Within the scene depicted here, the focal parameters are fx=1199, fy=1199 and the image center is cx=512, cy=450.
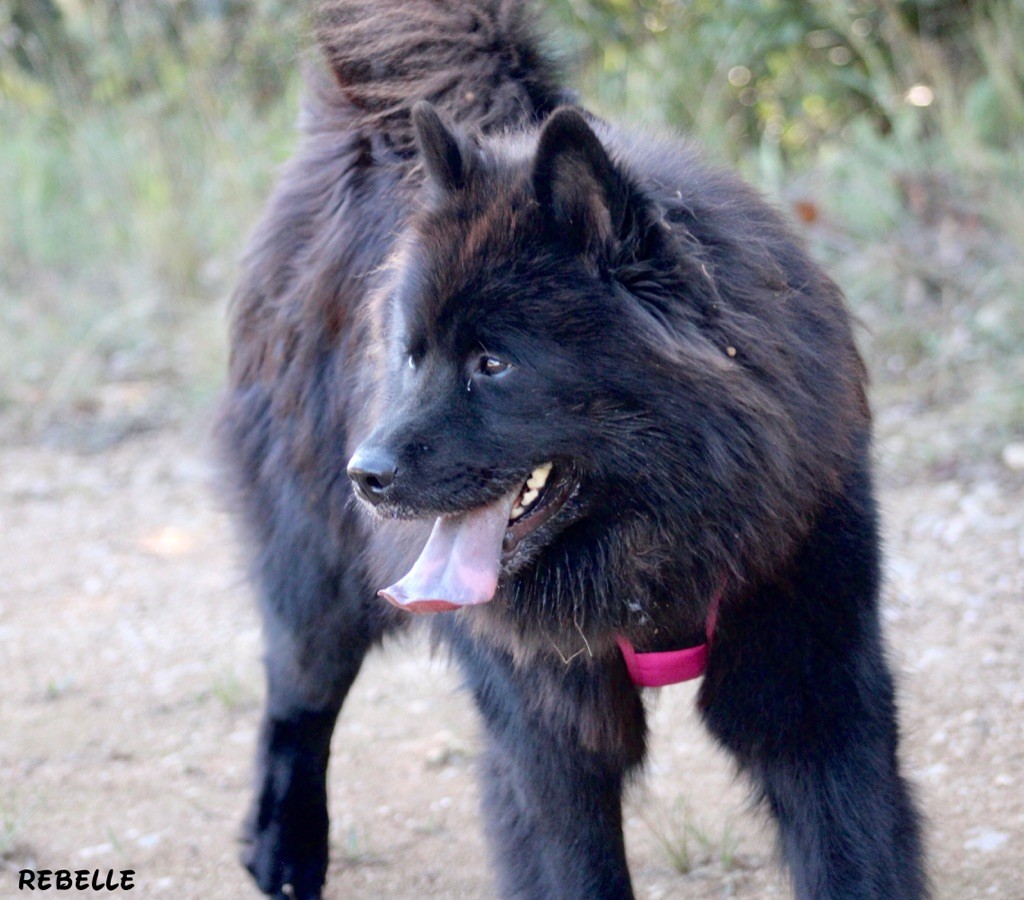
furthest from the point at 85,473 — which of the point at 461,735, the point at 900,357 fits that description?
the point at 900,357

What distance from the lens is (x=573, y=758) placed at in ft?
8.72

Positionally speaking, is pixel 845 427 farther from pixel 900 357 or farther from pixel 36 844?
pixel 900 357

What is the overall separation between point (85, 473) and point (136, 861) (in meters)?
3.72

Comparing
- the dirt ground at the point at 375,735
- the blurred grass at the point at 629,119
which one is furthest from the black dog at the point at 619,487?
the blurred grass at the point at 629,119

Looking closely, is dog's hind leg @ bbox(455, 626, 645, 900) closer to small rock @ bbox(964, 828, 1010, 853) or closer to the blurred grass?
small rock @ bbox(964, 828, 1010, 853)

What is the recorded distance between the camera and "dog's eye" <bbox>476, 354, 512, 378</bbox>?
2438 mm

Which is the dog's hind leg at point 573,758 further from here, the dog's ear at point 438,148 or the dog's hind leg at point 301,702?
the dog's ear at point 438,148

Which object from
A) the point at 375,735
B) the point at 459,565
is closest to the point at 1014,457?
the point at 375,735

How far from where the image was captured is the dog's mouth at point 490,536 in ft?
7.93

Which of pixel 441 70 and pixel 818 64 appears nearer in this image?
pixel 441 70

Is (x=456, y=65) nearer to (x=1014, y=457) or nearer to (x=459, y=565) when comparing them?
(x=459, y=565)

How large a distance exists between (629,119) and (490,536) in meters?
3.76

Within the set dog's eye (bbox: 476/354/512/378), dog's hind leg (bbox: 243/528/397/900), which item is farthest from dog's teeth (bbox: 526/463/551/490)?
dog's hind leg (bbox: 243/528/397/900)

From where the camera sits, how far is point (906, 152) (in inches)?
274
